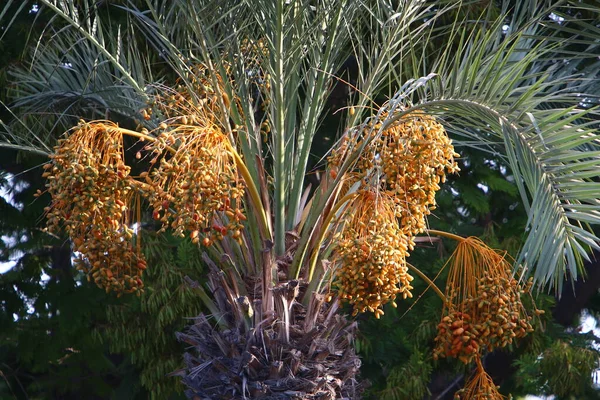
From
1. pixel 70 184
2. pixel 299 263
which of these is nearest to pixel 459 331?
pixel 299 263


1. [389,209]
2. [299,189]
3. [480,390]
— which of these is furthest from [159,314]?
[389,209]

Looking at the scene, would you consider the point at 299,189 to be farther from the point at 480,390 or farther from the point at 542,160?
the point at 480,390

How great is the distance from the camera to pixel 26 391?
9047 mm

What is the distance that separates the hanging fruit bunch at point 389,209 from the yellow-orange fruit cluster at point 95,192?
109 centimetres

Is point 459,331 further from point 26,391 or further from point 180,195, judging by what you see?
point 26,391

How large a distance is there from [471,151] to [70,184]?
454 centimetres

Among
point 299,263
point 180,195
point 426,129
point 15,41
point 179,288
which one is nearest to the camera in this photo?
point 180,195

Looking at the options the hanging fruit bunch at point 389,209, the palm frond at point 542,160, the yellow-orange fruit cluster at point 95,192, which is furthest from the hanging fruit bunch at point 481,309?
the yellow-orange fruit cluster at point 95,192

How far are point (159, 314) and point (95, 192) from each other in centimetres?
291

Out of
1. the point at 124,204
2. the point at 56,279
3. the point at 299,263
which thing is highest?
the point at 124,204

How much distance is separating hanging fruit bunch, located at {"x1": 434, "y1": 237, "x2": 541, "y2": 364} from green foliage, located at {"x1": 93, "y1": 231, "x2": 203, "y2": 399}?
8.68 feet

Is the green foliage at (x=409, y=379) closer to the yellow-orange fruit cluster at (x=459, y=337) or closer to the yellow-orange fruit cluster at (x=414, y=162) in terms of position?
the yellow-orange fruit cluster at (x=459, y=337)

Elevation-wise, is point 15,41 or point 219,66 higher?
point 219,66

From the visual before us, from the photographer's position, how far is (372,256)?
12.7 feet
